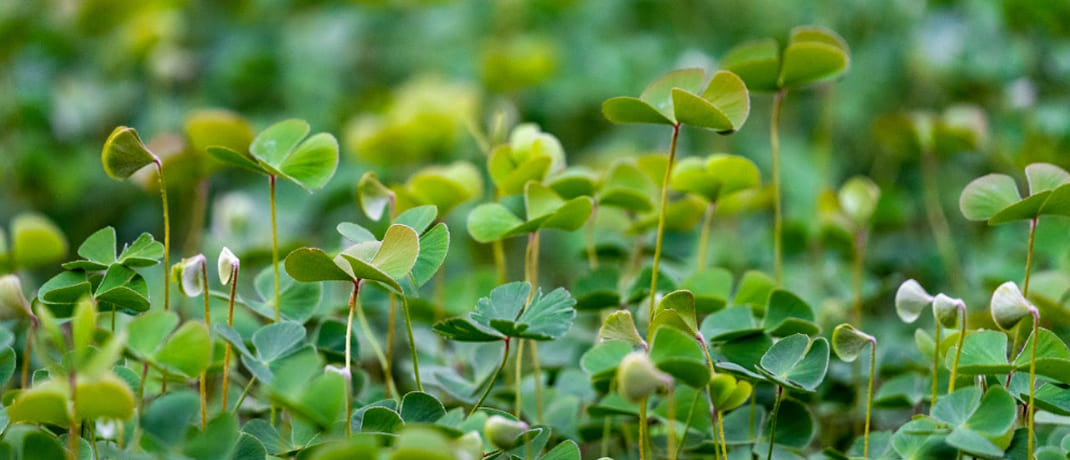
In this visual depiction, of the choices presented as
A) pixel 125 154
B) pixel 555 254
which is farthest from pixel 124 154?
pixel 555 254

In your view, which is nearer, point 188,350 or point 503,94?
point 188,350

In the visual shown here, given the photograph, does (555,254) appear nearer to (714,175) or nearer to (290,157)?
(714,175)

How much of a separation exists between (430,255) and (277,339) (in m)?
0.11

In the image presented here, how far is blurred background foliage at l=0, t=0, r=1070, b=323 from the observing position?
4.14 ft

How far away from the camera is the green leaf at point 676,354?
1.67ft

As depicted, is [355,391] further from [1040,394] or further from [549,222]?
[1040,394]

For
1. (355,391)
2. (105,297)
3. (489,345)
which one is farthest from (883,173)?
(105,297)

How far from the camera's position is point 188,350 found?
1.67 ft

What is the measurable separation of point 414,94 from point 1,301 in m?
1.30

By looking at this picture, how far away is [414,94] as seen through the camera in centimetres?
186

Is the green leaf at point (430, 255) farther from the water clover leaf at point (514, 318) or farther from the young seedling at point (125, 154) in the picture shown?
the young seedling at point (125, 154)

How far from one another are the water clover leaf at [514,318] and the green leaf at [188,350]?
0.15m

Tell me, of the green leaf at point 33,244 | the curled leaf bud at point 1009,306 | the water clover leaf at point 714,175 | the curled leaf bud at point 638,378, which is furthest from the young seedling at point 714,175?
the green leaf at point 33,244

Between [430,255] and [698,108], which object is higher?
[698,108]
